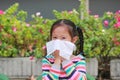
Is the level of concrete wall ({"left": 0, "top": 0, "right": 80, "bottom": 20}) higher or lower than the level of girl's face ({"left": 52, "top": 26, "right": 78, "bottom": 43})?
higher

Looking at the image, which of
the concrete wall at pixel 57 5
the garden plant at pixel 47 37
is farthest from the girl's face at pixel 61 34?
the concrete wall at pixel 57 5

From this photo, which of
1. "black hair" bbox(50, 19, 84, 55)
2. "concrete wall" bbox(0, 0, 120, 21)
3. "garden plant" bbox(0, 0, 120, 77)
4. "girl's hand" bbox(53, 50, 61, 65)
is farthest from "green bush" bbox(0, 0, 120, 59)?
"concrete wall" bbox(0, 0, 120, 21)

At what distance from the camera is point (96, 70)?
462cm

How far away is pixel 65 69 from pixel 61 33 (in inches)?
10.4

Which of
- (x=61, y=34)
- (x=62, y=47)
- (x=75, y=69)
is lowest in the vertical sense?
(x=75, y=69)

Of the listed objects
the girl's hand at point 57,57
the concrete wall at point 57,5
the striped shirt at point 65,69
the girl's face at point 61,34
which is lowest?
the striped shirt at point 65,69

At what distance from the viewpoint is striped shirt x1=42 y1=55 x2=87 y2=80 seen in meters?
3.11

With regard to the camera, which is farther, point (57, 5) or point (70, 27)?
point (57, 5)

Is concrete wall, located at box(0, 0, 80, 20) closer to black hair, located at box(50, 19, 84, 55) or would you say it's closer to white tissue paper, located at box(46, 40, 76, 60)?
black hair, located at box(50, 19, 84, 55)

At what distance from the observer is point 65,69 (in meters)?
3.14

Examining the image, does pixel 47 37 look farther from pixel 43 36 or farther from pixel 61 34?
pixel 61 34

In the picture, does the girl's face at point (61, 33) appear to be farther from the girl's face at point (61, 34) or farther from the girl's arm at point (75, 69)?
the girl's arm at point (75, 69)

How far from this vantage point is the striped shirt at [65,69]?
3.11 metres

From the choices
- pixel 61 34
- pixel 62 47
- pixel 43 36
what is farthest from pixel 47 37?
pixel 62 47
